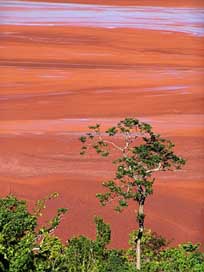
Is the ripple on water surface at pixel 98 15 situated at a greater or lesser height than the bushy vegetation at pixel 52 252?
greater

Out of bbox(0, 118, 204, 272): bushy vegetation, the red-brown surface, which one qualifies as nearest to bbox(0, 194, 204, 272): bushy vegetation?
bbox(0, 118, 204, 272): bushy vegetation

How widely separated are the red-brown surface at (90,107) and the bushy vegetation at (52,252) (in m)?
1.33

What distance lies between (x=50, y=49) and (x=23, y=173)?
1222mm

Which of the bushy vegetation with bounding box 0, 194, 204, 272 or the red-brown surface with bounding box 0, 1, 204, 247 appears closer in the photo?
the bushy vegetation with bounding box 0, 194, 204, 272

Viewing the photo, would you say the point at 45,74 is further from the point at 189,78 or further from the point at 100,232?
the point at 100,232

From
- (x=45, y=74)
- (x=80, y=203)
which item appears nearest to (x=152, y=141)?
(x=80, y=203)

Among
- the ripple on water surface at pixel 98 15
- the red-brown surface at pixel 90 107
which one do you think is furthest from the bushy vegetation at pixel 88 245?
the ripple on water surface at pixel 98 15

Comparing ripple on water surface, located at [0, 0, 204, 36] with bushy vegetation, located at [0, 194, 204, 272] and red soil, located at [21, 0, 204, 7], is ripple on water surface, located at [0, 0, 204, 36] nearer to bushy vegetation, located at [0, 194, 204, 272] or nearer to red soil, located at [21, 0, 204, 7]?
red soil, located at [21, 0, 204, 7]

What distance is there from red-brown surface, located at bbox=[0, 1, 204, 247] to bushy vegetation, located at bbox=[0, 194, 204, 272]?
4.36 ft

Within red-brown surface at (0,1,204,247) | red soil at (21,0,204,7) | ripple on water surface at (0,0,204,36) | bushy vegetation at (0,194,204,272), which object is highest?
red soil at (21,0,204,7)

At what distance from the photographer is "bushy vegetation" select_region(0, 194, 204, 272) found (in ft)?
9.23

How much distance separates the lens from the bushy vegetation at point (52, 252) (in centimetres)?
281

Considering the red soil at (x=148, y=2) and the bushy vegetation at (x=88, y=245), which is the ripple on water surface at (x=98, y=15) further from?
the bushy vegetation at (x=88, y=245)

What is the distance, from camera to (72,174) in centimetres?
620
